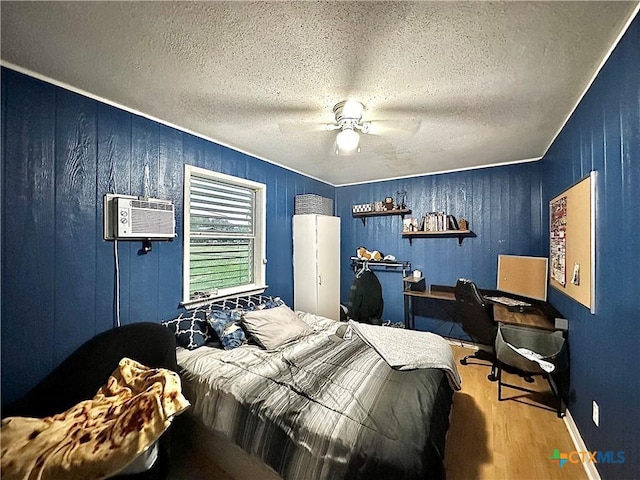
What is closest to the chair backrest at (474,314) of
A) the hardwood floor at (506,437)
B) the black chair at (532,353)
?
the black chair at (532,353)

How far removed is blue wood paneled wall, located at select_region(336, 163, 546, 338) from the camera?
10.5 feet

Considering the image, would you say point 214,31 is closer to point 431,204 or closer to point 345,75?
point 345,75

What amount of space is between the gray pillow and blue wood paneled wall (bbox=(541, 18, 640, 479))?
195 cm

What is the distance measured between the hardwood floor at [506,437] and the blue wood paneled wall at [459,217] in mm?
1344

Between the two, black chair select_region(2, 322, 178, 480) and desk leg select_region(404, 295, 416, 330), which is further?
desk leg select_region(404, 295, 416, 330)

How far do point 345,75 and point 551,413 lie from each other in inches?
119

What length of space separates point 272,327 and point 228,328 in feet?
1.22

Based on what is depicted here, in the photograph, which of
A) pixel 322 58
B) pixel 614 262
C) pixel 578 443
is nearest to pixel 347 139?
pixel 322 58

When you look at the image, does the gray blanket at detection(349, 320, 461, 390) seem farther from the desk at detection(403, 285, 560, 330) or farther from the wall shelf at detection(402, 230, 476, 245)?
the wall shelf at detection(402, 230, 476, 245)

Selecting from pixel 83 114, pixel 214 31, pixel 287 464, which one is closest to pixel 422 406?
pixel 287 464

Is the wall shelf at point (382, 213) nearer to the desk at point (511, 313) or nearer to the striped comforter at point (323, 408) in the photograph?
the desk at point (511, 313)

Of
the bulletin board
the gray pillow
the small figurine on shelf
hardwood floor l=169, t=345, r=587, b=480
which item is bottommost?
hardwood floor l=169, t=345, r=587, b=480

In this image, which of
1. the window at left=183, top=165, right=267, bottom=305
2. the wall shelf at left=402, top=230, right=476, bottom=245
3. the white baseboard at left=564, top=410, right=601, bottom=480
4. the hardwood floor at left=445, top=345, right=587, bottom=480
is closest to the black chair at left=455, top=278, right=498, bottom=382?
the hardwood floor at left=445, top=345, right=587, bottom=480

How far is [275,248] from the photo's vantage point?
3336 mm
